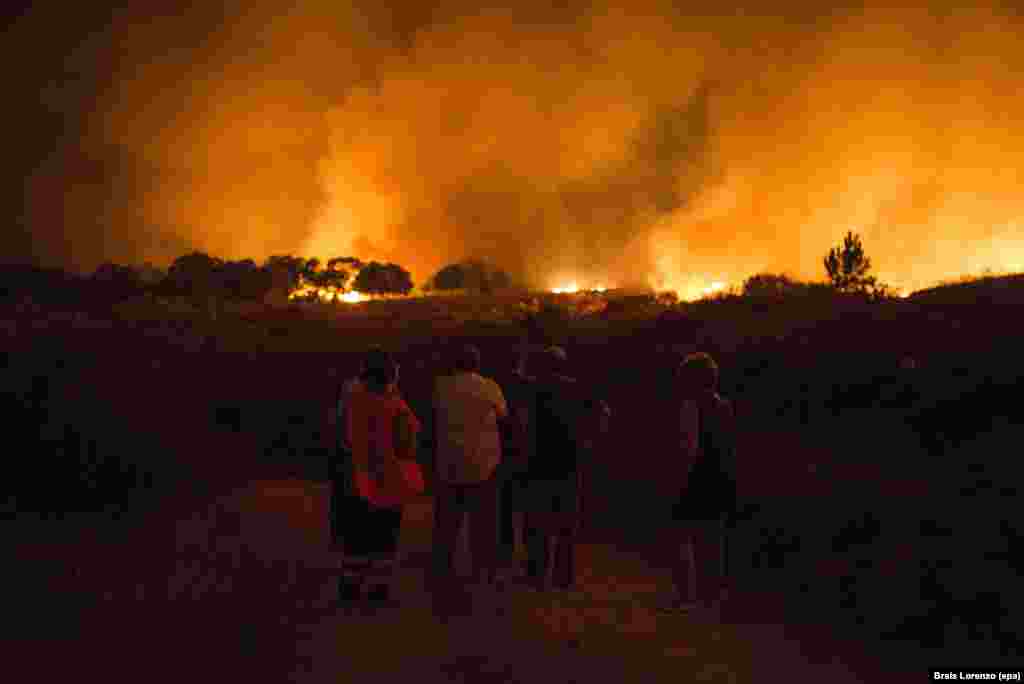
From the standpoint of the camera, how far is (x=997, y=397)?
915cm

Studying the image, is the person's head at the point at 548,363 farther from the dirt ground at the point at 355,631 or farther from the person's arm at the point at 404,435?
the dirt ground at the point at 355,631

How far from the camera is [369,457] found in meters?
5.99

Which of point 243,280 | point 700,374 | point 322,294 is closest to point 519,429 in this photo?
point 700,374

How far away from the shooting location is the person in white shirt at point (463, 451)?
6.09 m

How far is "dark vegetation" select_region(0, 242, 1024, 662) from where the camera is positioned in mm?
6297

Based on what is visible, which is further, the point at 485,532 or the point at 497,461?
the point at 485,532

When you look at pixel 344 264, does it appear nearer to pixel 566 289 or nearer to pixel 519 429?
pixel 566 289

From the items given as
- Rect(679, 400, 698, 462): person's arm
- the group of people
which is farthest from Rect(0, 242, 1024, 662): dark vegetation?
the group of people

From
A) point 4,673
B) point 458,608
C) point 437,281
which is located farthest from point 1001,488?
point 437,281

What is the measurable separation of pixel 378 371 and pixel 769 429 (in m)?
6.24

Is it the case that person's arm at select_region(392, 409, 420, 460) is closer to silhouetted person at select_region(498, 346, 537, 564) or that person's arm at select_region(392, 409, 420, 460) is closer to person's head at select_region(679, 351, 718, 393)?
silhouetted person at select_region(498, 346, 537, 564)

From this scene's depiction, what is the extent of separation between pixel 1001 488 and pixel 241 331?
23325mm

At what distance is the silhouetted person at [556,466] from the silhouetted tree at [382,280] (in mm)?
52677

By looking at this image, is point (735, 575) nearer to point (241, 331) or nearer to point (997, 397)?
point (997, 397)
